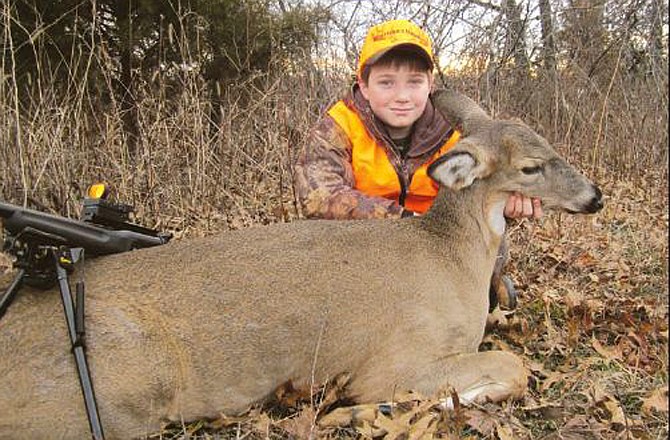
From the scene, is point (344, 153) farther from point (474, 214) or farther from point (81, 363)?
point (81, 363)

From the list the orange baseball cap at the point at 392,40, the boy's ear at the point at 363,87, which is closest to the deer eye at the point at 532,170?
the orange baseball cap at the point at 392,40

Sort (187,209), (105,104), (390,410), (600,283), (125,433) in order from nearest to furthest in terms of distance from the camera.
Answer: (125,433) → (390,410) → (600,283) → (187,209) → (105,104)

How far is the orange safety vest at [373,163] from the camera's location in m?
4.86

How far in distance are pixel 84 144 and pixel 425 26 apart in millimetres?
3813

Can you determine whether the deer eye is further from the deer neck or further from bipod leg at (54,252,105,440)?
bipod leg at (54,252,105,440)

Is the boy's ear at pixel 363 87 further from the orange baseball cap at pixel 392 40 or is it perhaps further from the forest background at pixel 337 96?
the forest background at pixel 337 96

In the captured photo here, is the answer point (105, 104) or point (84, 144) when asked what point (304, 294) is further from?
point (105, 104)

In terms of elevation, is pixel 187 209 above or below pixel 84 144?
below

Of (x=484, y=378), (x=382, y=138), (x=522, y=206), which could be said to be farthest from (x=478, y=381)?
(x=382, y=138)

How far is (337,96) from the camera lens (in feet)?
25.7

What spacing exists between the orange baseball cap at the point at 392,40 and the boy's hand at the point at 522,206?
3.68 ft

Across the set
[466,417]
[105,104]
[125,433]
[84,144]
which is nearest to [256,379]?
[125,433]

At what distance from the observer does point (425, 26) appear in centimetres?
809

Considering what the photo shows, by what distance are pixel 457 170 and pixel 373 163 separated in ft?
3.33
